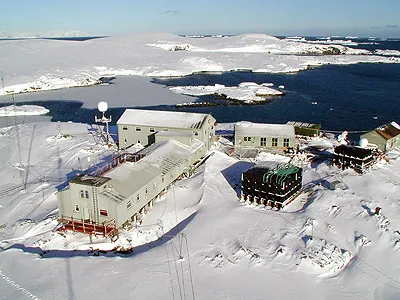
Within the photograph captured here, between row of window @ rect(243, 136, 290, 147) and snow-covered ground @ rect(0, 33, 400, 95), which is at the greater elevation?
snow-covered ground @ rect(0, 33, 400, 95)

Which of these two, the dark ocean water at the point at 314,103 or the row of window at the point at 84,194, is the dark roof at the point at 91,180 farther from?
the dark ocean water at the point at 314,103

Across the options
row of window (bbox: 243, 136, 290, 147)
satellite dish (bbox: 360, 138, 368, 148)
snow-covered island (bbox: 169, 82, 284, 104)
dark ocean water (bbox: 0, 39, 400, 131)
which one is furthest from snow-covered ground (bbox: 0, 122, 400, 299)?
snow-covered island (bbox: 169, 82, 284, 104)

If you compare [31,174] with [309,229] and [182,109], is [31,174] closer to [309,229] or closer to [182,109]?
[309,229]

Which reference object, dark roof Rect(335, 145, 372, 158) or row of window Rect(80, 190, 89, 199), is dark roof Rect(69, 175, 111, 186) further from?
dark roof Rect(335, 145, 372, 158)

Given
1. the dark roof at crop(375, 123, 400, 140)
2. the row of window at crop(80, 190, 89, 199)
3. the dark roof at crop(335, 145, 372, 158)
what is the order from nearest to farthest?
the row of window at crop(80, 190, 89, 199) < the dark roof at crop(335, 145, 372, 158) < the dark roof at crop(375, 123, 400, 140)

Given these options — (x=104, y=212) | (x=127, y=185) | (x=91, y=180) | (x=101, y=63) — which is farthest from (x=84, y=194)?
(x=101, y=63)

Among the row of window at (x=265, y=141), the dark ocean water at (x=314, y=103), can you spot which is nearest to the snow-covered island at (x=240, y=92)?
the dark ocean water at (x=314, y=103)
